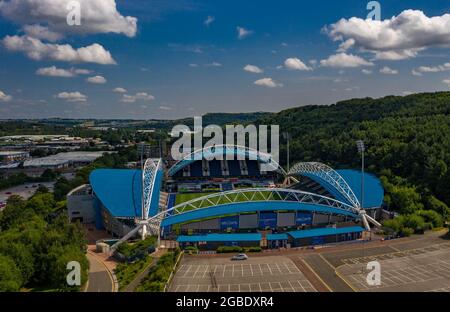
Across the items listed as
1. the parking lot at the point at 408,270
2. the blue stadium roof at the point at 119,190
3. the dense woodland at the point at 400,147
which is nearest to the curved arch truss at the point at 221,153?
the dense woodland at the point at 400,147

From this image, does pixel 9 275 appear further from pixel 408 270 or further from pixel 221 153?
pixel 221 153

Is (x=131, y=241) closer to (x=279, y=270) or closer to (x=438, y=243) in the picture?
(x=279, y=270)

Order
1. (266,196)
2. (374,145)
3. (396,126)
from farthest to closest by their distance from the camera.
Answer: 1. (396,126)
2. (374,145)
3. (266,196)

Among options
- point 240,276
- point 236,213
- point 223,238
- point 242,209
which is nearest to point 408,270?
point 240,276

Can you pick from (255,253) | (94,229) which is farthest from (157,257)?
(94,229)

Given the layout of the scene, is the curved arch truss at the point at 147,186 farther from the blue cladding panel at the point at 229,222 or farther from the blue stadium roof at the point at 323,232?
the blue stadium roof at the point at 323,232

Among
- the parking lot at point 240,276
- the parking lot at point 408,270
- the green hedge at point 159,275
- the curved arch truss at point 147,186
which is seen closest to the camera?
the green hedge at point 159,275
